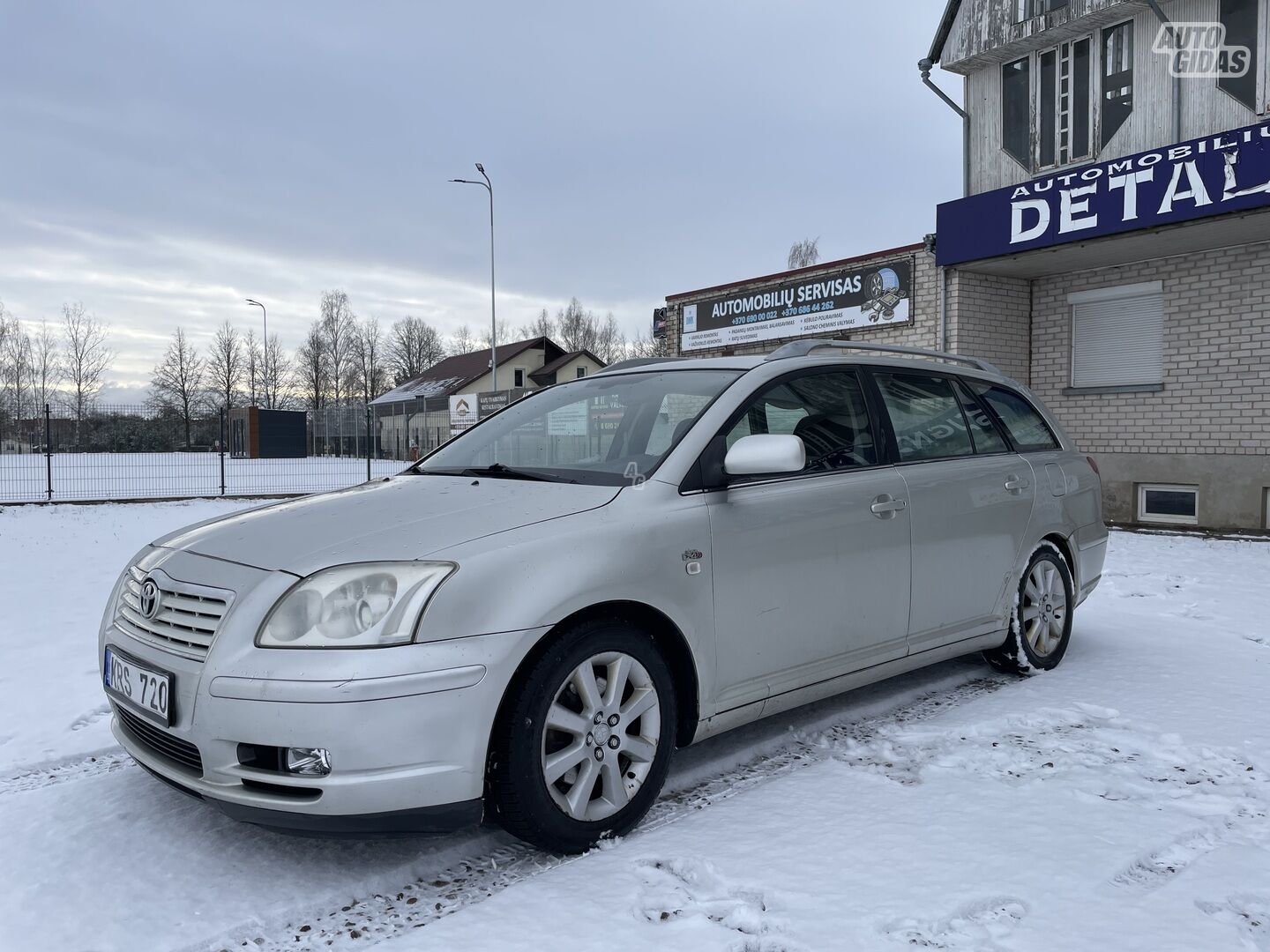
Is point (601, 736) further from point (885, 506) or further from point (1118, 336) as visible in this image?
point (1118, 336)

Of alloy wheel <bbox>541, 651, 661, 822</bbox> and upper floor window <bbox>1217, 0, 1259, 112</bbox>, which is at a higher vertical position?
upper floor window <bbox>1217, 0, 1259, 112</bbox>

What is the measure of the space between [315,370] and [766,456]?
7765cm

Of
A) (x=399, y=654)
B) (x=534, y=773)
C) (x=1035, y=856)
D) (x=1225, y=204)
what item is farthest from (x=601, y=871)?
(x=1225, y=204)

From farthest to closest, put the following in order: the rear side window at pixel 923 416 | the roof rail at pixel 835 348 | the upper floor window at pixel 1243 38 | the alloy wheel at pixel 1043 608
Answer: the upper floor window at pixel 1243 38, the alloy wheel at pixel 1043 608, the rear side window at pixel 923 416, the roof rail at pixel 835 348

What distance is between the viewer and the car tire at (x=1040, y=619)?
188 inches

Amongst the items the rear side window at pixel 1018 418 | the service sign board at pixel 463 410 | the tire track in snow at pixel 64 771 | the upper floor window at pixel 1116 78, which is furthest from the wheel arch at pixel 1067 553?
the service sign board at pixel 463 410

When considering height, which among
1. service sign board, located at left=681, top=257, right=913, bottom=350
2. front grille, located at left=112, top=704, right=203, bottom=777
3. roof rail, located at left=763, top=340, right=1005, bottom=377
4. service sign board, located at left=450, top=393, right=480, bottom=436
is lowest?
front grille, located at left=112, top=704, right=203, bottom=777

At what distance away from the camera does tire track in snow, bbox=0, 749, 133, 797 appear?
3.44m

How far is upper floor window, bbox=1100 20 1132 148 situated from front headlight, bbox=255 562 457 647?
40.4 ft

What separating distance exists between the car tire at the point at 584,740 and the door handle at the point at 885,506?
1.28 metres

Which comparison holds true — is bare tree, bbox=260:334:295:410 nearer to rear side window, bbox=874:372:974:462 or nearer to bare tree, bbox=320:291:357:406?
bare tree, bbox=320:291:357:406

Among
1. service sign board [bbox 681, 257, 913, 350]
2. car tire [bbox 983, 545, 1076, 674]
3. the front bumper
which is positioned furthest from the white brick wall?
the front bumper

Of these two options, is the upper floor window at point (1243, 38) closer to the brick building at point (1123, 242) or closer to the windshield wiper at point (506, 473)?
the brick building at point (1123, 242)

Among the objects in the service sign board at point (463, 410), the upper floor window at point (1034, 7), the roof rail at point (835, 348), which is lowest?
the roof rail at point (835, 348)
